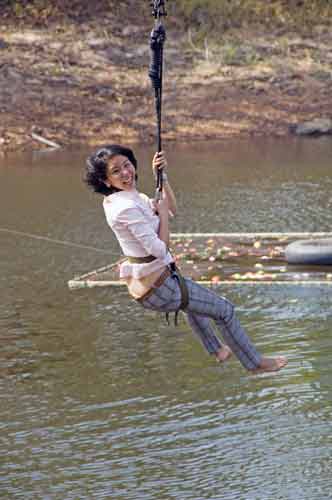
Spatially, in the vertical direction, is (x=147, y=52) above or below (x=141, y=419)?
above

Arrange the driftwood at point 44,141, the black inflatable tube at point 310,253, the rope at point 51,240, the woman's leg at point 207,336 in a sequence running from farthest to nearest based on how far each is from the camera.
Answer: the driftwood at point 44,141
the rope at point 51,240
the black inflatable tube at point 310,253
the woman's leg at point 207,336

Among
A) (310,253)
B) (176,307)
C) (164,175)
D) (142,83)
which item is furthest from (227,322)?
(142,83)

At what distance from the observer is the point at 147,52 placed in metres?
41.2

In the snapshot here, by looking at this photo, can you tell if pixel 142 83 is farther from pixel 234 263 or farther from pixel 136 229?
pixel 136 229

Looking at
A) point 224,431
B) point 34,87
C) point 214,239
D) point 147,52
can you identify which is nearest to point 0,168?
point 34,87

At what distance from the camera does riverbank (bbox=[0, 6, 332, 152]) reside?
125ft

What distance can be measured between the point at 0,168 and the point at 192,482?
24.3 meters

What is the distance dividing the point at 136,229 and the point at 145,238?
3.8 inches

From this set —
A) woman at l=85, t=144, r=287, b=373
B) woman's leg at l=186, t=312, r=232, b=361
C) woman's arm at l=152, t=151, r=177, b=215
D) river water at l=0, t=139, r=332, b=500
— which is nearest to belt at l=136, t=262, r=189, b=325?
woman at l=85, t=144, r=287, b=373

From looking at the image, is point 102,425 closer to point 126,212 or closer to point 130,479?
point 130,479

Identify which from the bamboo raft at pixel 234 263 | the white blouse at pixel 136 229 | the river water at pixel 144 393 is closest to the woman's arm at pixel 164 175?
the white blouse at pixel 136 229

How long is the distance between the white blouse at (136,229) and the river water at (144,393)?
1.73 m

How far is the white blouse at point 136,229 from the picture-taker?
836cm

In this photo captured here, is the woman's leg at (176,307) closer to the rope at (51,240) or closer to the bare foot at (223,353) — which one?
the bare foot at (223,353)
